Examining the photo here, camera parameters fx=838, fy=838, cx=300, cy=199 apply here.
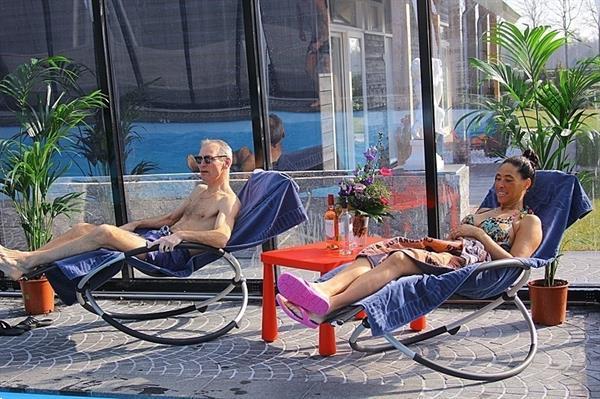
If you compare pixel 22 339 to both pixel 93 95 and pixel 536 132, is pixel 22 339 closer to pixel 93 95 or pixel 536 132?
pixel 93 95

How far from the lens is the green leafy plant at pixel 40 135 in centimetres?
595

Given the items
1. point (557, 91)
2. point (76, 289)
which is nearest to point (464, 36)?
point (557, 91)

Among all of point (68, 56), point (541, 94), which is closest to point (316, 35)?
point (541, 94)

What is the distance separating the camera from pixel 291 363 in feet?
15.2

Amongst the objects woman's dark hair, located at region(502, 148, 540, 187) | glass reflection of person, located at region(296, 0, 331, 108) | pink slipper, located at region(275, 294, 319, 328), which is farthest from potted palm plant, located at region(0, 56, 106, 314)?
woman's dark hair, located at region(502, 148, 540, 187)

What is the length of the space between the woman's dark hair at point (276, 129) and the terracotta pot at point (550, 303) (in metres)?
2.05

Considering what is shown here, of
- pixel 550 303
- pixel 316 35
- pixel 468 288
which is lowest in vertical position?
pixel 550 303

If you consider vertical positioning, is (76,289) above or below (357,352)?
above

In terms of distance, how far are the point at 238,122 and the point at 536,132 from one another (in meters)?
2.13

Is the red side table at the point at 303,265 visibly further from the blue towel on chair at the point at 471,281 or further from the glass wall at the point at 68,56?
the glass wall at the point at 68,56

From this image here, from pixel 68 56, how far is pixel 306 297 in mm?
3325

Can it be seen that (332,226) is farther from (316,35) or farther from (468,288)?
(316,35)

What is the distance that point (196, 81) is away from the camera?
6.13m

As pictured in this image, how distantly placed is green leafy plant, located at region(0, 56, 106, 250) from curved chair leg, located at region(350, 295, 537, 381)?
2.64 m
